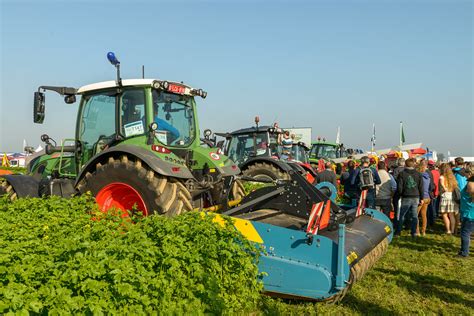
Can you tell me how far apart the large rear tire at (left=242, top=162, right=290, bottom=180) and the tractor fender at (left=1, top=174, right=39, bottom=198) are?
514 centimetres

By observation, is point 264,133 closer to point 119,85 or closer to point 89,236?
point 119,85

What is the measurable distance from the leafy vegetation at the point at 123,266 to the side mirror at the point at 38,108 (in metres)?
1.77

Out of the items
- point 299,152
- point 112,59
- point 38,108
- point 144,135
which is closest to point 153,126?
point 144,135

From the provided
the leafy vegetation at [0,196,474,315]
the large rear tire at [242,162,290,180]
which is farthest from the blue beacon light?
the large rear tire at [242,162,290,180]

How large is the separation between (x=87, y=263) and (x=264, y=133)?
9.02 metres

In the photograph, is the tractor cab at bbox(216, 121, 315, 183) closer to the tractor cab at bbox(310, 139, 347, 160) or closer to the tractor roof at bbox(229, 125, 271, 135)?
the tractor roof at bbox(229, 125, 271, 135)

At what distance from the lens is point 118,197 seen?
5.16 metres

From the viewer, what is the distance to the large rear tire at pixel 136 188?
4.66 meters

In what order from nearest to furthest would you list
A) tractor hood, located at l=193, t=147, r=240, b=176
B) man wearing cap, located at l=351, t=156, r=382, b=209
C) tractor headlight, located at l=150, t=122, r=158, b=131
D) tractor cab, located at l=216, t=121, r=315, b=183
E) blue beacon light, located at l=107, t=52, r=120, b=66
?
tractor headlight, located at l=150, t=122, r=158, b=131 → blue beacon light, located at l=107, t=52, r=120, b=66 → tractor hood, located at l=193, t=147, r=240, b=176 → man wearing cap, located at l=351, t=156, r=382, b=209 → tractor cab, located at l=216, t=121, r=315, b=183

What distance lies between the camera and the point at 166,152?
16.7 feet

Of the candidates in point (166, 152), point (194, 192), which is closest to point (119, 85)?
point (166, 152)

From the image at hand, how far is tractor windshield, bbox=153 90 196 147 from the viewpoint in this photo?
5.54 m

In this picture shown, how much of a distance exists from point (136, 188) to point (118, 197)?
1.61 ft

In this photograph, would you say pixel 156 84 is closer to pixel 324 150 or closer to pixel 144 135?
pixel 144 135
